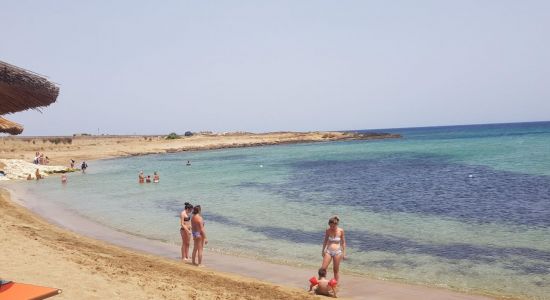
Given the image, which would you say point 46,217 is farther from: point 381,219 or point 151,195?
point 381,219

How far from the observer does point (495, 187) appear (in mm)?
26297

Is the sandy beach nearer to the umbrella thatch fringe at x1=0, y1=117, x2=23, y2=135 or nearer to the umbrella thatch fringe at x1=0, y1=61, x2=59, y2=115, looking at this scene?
the umbrella thatch fringe at x1=0, y1=117, x2=23, y2=135

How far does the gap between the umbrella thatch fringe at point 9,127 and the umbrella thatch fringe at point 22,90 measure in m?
0.19

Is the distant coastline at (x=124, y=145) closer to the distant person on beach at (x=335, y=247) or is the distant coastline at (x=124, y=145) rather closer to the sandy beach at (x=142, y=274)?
the sandy beach at (x=142, y=274)

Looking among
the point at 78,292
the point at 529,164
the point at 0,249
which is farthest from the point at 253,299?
the point at 529,164

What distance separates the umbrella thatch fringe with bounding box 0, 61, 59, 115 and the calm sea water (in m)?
7.13

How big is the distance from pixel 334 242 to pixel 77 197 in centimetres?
2013

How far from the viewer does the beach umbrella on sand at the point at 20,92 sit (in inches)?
284

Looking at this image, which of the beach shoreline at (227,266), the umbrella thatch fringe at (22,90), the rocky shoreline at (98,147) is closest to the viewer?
the umbrella thatch fringe at (22,90)

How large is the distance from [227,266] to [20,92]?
6.58 metres

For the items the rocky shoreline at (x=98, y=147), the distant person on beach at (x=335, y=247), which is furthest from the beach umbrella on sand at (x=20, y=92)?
the rocky shoreline at (x=98, y=147)

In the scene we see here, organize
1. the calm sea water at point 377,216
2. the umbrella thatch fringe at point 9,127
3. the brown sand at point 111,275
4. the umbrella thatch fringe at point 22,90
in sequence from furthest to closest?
the calm sea water at point 377,216 → the brown sand at point 111,275 → the umbrella thatch fringe at point 9,127 → the umbrella thatch fringe at point 22,90

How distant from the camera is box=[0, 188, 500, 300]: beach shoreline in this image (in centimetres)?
973

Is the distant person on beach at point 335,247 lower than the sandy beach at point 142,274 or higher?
higher
